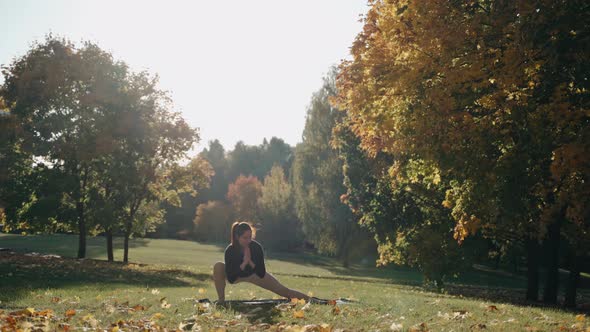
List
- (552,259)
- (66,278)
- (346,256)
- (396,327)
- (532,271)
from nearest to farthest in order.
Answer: (396,327) < (66,278) < (552,259) < (532,271) < (346,256)

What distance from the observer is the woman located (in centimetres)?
977

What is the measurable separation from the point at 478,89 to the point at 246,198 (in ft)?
225

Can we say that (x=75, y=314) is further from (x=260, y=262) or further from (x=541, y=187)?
(x=541, y=187)

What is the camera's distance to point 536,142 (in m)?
12.2

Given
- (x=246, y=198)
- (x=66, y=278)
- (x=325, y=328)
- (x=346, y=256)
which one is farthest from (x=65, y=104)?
(x=246, y=198)

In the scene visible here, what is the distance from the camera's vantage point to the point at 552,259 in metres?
18.2

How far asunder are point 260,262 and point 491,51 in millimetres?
6348

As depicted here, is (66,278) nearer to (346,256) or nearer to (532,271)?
(532,271)

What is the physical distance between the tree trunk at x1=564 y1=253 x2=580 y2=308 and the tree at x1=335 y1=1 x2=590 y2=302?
27.5 ft

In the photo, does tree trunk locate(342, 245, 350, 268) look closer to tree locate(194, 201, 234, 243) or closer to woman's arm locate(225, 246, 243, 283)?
tree locate(194, 201, 234, 243)

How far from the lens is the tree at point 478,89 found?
1073cm

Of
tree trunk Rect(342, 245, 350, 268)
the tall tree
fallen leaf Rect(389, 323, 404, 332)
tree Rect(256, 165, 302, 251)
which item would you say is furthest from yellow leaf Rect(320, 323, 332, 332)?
tree Rect(256, 165, 302, 251)

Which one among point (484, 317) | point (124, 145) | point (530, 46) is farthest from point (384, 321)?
point (124, 145)

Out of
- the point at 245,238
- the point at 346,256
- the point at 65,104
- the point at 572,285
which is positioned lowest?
the point at 346,256
